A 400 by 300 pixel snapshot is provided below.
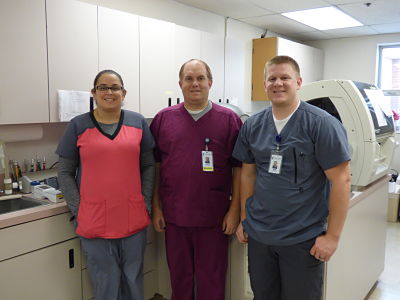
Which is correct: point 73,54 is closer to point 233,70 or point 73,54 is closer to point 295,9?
point 233,70

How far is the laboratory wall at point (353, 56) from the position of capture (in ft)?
17.8

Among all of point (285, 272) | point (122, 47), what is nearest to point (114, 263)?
point (285, 272)

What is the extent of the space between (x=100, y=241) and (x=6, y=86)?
0.97m

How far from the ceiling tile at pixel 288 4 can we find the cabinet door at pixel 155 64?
3.82 ft

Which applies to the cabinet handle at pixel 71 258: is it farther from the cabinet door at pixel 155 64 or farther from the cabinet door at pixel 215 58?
the cabinet door at pixel 215 58

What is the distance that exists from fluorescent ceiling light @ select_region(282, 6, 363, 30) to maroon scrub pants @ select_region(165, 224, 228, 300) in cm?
299

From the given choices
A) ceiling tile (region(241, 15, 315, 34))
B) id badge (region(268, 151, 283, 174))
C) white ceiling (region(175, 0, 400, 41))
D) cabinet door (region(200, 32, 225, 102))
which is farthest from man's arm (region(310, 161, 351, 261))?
ceiling tile (region(241, 15, 315, 34))

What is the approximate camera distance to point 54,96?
2225 mm

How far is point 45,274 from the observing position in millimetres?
1910

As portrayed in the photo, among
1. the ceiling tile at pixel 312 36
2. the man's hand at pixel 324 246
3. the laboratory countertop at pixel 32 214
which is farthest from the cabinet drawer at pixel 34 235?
the ceiling tile at pixel 312 36

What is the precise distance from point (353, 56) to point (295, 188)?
A: 4756 millimetres

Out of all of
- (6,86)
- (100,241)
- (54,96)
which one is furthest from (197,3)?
(100,241)

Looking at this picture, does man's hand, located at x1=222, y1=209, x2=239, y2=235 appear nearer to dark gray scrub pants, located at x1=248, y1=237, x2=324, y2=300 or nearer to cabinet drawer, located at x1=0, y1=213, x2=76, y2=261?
dark gray scrub pants, located at x1=248, y1=237, x2=324, y2=300

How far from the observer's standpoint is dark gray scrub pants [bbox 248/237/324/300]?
155 centimetres
